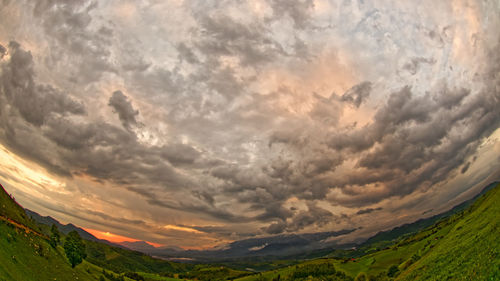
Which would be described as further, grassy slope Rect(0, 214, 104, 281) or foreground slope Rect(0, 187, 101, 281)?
foreground slope Rect(0, 187, 101, 281)

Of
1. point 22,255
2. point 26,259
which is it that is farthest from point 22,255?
point 26,259

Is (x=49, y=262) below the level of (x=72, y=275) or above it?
above

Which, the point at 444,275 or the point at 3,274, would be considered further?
the point at 444,275

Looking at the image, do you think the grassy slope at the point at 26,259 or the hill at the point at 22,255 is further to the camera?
the hill at the point at 22,255

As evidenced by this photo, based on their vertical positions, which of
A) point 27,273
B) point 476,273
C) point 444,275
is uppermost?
point 27,273

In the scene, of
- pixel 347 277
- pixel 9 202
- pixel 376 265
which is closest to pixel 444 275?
pixel 9 202

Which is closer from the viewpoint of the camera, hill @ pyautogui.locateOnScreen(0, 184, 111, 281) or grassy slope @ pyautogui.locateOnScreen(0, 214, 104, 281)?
grassy slope @ pyautogui.locateOnScreen(0, 214, 104, 281)

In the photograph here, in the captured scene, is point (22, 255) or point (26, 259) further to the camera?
point (26, 259)

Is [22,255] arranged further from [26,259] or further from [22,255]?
[26,259]

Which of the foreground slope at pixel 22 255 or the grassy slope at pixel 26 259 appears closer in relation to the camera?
the grassy slope at pixel 26 259

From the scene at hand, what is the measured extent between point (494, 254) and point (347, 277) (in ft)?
597

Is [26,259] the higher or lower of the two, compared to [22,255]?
lower

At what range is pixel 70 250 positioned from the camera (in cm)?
6494

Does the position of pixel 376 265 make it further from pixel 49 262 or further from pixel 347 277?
pixel 49 262
